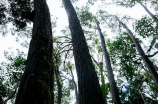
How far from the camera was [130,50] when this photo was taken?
28.1ft

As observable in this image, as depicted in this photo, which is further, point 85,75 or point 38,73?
point 85,75

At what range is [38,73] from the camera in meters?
1.76

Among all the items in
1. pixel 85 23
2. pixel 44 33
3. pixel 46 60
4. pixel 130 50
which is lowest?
pixel 46 60

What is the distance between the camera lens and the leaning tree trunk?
1.48m

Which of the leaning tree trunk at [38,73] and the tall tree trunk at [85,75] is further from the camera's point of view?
the tall tree trunk at [85,75]

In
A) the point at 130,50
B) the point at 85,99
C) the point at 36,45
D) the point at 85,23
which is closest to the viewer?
the point at 36,45

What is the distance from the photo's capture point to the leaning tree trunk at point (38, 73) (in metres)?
1.48

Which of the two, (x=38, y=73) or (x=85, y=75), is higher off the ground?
(x=85, y=75)

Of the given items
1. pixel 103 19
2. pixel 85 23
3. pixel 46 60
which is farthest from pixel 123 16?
pixel 46 60

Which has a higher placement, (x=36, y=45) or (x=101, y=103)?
(x=36, y=45)

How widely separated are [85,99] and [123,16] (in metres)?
12.1

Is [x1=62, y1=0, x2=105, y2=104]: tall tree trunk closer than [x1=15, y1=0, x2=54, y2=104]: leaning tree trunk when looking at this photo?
No

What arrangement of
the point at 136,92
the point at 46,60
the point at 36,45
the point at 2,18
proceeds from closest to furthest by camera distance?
the point at 46,60 < the point at 36,45 < the point at 2,18 < the point at 136,92

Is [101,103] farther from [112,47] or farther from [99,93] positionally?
[112,47]
